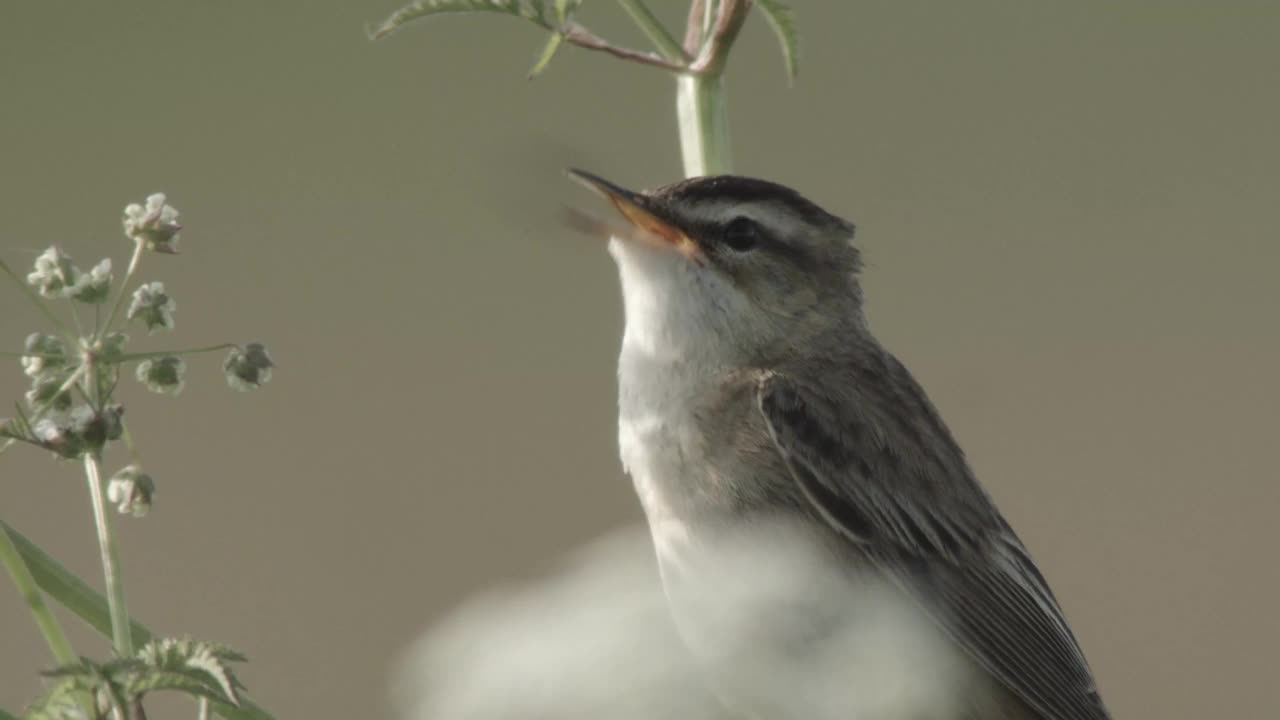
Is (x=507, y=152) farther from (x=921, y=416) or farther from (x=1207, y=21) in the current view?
(x=1207, y=21)

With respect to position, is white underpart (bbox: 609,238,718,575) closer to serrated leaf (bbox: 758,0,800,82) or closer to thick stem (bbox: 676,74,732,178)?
thick stem (bbox: 676,74,732,178)

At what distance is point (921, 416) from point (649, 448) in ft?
1.87

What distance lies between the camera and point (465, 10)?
69.9 inches

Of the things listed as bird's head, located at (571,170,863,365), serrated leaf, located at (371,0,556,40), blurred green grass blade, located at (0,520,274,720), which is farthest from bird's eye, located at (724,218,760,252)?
blurred green grass blade, located at (0,520,274,720)

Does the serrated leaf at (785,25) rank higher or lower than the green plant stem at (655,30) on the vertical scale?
lower

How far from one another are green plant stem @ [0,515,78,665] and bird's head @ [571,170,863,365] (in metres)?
1.41

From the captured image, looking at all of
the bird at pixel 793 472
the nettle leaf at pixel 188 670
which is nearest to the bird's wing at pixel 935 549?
the bird at pixel 793 472

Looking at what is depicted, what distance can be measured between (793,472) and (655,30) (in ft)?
3.75

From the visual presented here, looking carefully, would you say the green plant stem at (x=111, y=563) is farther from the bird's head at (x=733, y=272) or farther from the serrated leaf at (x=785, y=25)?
the bird's head at (x=733, y=272)

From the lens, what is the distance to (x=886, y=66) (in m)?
9.41

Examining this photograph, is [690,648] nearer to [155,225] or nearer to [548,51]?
[548,51]

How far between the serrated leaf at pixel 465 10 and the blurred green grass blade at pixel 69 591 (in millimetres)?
613

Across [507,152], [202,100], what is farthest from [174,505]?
[507,152]

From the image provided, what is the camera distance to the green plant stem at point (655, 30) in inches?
70.6
